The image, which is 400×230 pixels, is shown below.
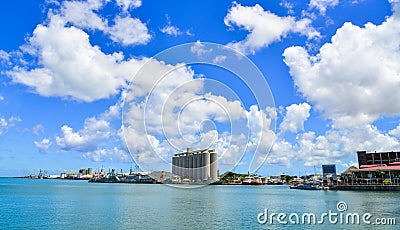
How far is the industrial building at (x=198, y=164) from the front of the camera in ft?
434

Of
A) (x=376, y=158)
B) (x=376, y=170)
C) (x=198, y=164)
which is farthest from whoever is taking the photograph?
(x=376, y=158)

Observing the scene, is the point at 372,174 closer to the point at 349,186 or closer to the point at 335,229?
the point at 349,186

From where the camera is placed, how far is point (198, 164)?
144 m

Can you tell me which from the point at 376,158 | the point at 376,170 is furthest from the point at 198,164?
the point at 376,158

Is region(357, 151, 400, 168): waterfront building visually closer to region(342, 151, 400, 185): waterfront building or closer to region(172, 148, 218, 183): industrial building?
region(342, 151, 400, 185): waterfront building

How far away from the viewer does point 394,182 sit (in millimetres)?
125562

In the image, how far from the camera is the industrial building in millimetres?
132375

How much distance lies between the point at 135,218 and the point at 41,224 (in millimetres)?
11842

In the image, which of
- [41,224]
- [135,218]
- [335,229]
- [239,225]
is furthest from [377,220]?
[41,224]

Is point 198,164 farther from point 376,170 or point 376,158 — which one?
point 376,158

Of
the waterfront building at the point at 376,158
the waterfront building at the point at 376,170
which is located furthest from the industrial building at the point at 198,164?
the waterfront building at the point at 376,158

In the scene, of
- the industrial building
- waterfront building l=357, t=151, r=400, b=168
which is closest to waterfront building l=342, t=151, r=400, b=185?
waterfront building l=357, t=151, r=400, b=168

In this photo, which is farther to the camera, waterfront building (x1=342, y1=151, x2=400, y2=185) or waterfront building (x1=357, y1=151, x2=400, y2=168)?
waterfront building (x1=357, y1=151, x2=400, y2=168)

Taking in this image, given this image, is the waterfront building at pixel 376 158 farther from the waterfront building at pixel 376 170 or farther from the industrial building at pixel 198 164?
the industrial building at pixel 198 164
